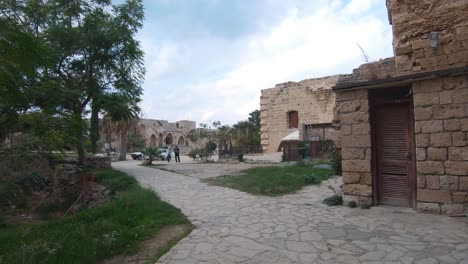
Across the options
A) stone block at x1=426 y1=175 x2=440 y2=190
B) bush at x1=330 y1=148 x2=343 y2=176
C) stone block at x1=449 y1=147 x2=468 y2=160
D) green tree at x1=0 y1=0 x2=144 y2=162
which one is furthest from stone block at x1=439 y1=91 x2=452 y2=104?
green tree at x1=0 y1=0 x2=144 y2=162

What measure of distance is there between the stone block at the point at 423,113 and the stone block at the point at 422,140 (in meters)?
0.32

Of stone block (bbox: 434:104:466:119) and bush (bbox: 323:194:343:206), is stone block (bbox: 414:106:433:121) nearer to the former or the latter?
Answer: stone block (bbox: 434:104:466:119)

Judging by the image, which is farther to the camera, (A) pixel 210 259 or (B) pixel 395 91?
(B) pixel 395 91

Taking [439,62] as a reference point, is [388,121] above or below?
below

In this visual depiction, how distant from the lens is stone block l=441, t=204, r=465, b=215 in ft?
17.2

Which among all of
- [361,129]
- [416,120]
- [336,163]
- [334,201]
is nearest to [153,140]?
[336,163]

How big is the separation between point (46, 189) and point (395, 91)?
41.3ft

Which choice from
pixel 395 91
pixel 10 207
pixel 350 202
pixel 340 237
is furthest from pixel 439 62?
pixel 10 207

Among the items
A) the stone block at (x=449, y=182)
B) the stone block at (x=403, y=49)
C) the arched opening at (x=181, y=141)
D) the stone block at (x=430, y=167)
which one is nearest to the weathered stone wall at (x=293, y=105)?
the stone block at (x=403, y=49)

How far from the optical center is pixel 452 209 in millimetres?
5301

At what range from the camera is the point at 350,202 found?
6.30 metres

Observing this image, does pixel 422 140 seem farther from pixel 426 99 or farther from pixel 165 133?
pixel 165 133

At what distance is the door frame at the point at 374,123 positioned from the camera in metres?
5.85

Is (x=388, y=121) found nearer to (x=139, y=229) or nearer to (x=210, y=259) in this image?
(x=210, y=259)
